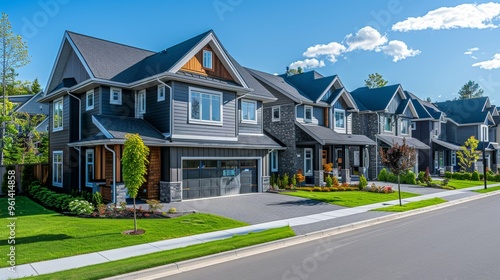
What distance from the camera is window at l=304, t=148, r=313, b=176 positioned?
26.6 meters

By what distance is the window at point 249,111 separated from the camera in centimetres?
2233

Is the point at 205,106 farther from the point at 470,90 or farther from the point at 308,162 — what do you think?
the point at 470,90

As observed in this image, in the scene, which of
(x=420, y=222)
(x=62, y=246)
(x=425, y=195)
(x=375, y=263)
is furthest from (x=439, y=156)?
(x=62, y=246)

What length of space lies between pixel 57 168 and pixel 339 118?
2094 cm

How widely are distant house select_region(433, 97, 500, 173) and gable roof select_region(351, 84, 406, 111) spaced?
9463mm

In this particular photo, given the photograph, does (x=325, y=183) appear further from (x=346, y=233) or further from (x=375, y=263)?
(x=375, y=263)

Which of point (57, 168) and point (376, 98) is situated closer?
point (57, 168)

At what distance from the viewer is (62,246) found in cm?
915

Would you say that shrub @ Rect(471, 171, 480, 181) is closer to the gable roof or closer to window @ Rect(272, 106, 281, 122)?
the gable roof

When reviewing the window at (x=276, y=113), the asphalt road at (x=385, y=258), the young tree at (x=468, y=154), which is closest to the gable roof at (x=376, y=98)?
the young tree at (x=468, y=154)

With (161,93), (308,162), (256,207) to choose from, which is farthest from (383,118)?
(161,93)

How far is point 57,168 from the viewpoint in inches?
820

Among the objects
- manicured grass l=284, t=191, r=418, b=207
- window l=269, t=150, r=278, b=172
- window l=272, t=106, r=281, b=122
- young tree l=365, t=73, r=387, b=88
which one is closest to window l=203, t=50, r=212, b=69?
manicured grass l=284, t=191, r=418, b=207

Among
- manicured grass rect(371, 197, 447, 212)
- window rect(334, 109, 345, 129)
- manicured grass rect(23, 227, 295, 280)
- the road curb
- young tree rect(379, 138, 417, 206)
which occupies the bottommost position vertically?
manicured grass rect(371, 197, 447, 212)
